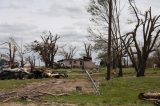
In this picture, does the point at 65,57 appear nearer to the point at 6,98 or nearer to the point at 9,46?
the point at 9,46

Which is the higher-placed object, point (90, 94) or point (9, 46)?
point (9, 46)

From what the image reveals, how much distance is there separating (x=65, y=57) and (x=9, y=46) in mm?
32892

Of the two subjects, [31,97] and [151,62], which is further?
[151,62]

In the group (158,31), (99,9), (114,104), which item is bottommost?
(114,104)

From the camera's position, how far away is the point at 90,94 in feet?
75.9

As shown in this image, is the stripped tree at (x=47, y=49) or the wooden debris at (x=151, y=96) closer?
the wooden debris at (x=151, y=96)

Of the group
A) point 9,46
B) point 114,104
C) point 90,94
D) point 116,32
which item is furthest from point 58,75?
point 9,46

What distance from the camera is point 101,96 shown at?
72.5ft

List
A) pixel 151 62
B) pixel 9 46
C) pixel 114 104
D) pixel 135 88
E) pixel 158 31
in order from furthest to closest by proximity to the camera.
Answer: pixel 151 62
pixel 9 46
pixel 158 31
pixel 135 88
pixel 114 104

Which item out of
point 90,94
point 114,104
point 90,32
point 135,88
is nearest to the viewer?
point 114,104

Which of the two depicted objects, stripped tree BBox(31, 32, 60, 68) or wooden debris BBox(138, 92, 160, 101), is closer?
wooden debris BBox(138, 92, 160, 101)

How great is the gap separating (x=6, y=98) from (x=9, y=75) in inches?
1034

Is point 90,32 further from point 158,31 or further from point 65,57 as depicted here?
point 65,57

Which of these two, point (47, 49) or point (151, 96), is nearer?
point (151, 96)
